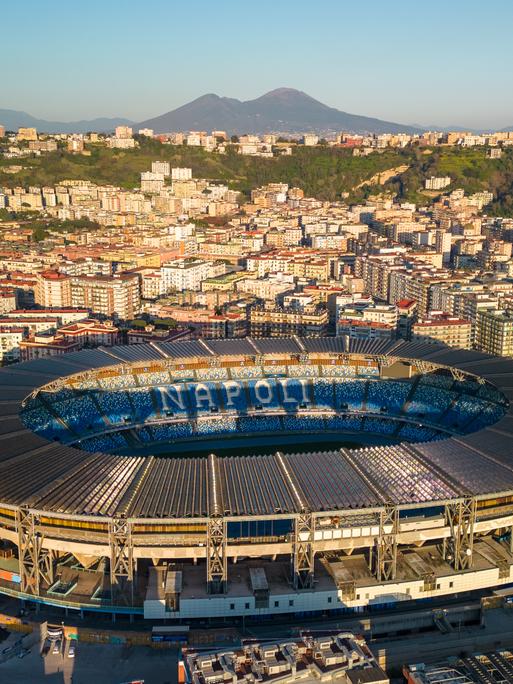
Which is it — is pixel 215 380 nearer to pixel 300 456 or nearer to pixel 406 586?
pixel 300 456

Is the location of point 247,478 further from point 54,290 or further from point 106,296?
point 54,290

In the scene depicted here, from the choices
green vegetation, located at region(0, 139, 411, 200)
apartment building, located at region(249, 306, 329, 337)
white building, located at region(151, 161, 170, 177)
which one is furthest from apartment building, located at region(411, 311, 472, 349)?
white building, located at region(151, 161, 170, 177)

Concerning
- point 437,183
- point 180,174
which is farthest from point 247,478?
point 180,174

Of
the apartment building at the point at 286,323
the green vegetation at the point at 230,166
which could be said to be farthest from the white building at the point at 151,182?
the apartment building at the point at 286,323

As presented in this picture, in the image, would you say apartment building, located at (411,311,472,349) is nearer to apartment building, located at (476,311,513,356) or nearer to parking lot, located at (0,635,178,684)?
apartment building, located at (476,311,513,356)

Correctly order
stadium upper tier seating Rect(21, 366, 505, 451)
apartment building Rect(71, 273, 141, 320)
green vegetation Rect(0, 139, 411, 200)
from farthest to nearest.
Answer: green vegetation Rect(0, 139, 411, 200) < apartment building Rect(71, 273, 141, 320) < stadium upper tier seating Rect(21, 366, 505, 451)

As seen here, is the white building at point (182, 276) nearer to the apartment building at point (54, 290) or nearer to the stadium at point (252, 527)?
the apartment building at point (54, 290)
